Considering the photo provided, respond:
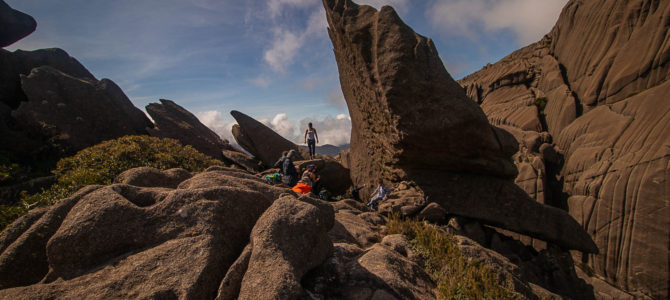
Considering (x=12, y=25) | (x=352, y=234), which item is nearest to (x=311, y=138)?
(x=352, y=234)

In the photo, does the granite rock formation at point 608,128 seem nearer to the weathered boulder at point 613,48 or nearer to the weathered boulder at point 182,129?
the weathered boulder at point 613,48

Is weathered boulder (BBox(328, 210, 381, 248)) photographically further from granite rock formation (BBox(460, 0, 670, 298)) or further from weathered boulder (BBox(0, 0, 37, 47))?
weathered boulder (BBox(0, 0, 37, 47))

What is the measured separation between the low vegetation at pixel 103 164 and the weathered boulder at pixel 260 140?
7009 mm

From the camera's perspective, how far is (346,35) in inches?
396

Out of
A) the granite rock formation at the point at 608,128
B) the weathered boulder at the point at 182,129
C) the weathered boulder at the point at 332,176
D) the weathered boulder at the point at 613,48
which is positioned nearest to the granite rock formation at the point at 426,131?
the weathered boulder at the point at 332,176

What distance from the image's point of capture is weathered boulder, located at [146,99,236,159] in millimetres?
18438

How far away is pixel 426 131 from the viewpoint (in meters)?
8.68

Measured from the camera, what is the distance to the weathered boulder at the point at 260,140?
771 inches

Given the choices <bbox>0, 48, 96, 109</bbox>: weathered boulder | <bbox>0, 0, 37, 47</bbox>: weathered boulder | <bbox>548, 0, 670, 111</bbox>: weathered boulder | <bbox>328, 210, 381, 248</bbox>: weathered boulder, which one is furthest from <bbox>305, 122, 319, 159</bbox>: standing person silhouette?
<bbox>0, 0, 37, 47</bbox>: weathered boulder

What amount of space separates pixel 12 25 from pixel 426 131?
36.4 m

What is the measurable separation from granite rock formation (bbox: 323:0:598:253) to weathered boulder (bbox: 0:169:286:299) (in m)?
6.79

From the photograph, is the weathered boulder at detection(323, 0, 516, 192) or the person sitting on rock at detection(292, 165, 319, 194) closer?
the weathered boulder at detection(323, 0, 516, 192)

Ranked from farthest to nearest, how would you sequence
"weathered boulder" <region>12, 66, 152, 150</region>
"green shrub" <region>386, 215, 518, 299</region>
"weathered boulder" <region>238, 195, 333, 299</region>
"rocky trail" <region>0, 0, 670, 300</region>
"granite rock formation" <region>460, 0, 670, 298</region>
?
"weathered boulder" <region>12, 66, 152, 150</region> < "granite rock formation" <region>460, 0, 670, 298</region> < "green shrub" <region>386, 215, 518, 299</region> < "rocky trail" <region>0, 0, 670, 300</region> < "weathered boulder" <region>238, 195, 333, 299</region>

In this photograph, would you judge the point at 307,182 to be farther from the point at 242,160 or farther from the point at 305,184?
the point at 242,160
